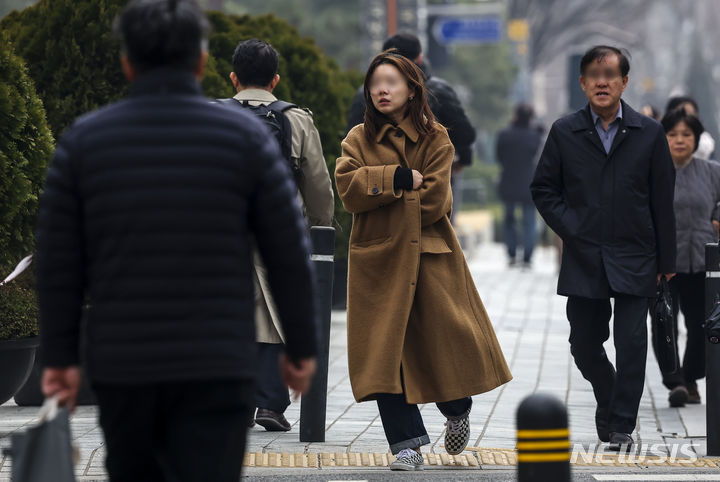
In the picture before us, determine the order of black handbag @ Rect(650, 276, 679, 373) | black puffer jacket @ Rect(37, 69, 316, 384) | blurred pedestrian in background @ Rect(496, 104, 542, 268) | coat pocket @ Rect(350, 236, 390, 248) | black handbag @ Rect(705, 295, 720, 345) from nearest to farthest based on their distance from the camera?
black puffer jacket @ Rect(37, 69, 316, 384)
coat pocket @ Rect(350, 236, 390, 248)
black handbag @ Rect(705, 295, 720, 345)
black handbag @ Rect(650, 276, 679, 373)
blurred pedestrian in background @ Rect(496, 104, 542, 268)

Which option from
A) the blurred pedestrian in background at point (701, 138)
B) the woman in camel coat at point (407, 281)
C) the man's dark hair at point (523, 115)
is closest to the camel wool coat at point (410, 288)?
the woman in camel coat at point (407, 281)

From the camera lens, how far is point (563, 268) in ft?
22.7

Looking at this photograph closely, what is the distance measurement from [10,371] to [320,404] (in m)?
1.49

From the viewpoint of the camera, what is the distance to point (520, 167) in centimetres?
1944

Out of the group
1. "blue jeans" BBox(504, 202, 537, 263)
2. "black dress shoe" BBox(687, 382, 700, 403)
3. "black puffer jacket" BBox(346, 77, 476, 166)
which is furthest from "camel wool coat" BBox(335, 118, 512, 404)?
"blue jeans" BBox(504, 202, 537, 263)

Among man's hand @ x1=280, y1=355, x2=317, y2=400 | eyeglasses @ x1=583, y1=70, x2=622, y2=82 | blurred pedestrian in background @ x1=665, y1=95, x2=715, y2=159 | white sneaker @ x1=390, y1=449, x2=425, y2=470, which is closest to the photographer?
man's hand @ x1=280, y1=355, x2=317, y2=400

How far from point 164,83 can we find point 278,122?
358 cm

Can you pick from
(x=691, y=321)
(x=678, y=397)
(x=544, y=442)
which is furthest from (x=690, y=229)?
A: (x=544, y=442)

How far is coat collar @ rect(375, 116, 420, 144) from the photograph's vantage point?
6184 millimetres

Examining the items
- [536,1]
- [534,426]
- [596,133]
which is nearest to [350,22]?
[536,1]

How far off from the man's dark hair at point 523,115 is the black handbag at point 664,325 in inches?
471

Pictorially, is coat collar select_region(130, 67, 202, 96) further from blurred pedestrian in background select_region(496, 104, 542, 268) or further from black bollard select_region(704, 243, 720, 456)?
blurred pedestrian in background select_region(496, 104, 542, 268)

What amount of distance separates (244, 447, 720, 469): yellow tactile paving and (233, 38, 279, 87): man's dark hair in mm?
1833

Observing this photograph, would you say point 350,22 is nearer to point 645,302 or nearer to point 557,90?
point 645,302
